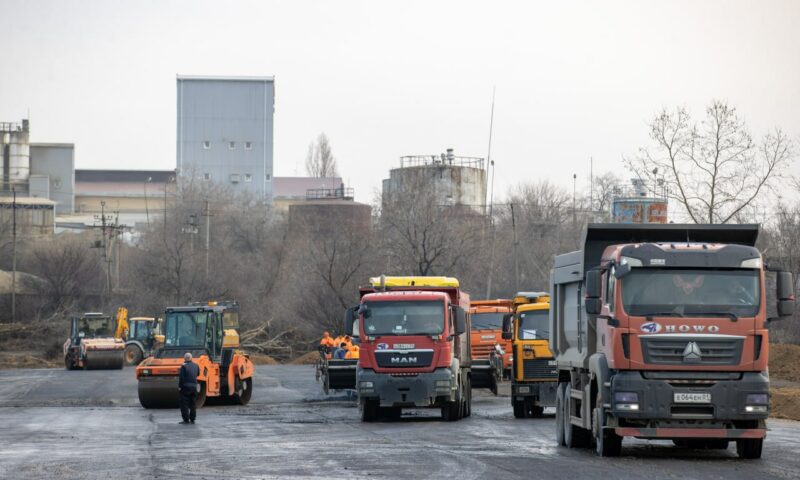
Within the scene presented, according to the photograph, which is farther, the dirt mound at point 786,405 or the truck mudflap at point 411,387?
the dirt mound at point 786,405

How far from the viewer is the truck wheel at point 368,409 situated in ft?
95.2

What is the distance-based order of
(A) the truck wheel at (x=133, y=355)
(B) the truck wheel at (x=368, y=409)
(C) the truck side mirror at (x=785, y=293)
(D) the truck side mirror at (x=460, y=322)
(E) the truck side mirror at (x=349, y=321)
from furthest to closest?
(A) the truck wheel at (x=133, y=355) < (B) the truck wheel at (x=368, y=409) < (D) the truck side mirror at (x=460, y=322) < (E) the truck side mirror at (x=349, y=321) < (C) the truck side mirror at (x=785, y=293)

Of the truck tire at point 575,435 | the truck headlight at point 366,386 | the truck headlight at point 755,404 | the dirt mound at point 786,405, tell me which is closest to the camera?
the truck headlight at point 755,404

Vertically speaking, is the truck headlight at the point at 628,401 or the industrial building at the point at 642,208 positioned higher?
the industrial building at the point at 642,208

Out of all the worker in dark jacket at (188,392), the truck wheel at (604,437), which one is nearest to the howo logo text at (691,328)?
the truck wheel at (604,437)

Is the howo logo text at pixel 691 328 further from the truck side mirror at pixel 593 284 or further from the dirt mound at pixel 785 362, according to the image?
the dirt mound at pixel 785 362

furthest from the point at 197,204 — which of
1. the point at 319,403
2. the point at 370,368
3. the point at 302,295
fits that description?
the point at 370,368

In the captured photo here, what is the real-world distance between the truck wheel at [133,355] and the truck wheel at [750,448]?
51.0 metres

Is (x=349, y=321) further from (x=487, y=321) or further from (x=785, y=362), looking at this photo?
(x=785, y=362)

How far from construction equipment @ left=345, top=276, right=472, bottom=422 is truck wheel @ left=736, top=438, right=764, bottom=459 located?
10.5m

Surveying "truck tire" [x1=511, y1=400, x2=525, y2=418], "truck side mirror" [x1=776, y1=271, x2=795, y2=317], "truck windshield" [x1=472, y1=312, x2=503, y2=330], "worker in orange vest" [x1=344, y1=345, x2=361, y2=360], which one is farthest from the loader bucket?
"truck side mirror" [x1=776, y1=271, x2=795, y2=317]

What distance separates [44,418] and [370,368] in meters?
9.08

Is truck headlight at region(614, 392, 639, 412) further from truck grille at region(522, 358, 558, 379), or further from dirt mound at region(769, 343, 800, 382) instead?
dirt mound at region(769, 343, 800, 382)

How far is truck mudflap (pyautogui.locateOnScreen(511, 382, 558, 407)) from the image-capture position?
29938 millimetres
